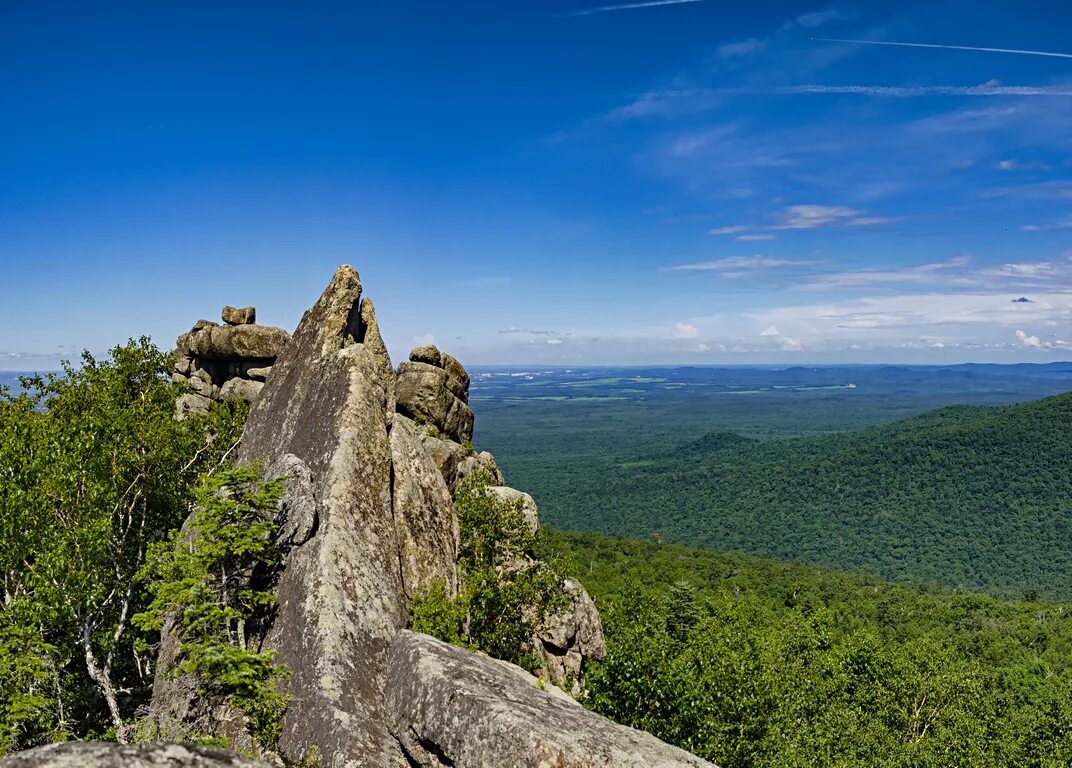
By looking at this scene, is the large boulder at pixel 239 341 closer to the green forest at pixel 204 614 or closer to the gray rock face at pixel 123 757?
the green forest at pixel 204 614

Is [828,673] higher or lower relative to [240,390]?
lower

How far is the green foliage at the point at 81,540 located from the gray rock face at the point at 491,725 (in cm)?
927

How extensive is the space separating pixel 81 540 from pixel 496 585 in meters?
15.7

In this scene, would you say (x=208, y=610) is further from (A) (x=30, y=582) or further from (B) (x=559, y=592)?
(B) (x=559, y=592)

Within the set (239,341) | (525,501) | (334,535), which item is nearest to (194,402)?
(239,341)

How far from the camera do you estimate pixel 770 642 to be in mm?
66875

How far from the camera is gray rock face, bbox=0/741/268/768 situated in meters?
5.95

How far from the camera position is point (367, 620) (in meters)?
19.6

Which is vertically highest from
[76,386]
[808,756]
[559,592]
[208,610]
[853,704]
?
[76,386]

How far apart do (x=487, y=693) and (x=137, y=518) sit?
19.9 metres

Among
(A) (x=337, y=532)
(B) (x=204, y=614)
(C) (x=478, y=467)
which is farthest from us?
(C) (x=478, y=467)

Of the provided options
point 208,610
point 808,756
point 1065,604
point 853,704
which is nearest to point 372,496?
point 208,610

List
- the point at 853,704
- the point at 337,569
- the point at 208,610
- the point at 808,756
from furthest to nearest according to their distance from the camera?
the point at 853,704 → the point at 808,756 → the point at 337,569 → the point at 208,610

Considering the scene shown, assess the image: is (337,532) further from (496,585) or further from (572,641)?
(572,641)
